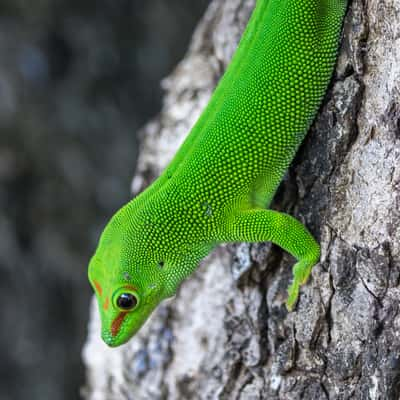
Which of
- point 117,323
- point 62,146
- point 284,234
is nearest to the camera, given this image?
point 284,234

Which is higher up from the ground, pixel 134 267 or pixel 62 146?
pixel 62 146

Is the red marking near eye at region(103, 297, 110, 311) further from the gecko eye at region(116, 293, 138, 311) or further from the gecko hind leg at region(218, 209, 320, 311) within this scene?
the gecko hind leg at region(218, 209, 320, 311)

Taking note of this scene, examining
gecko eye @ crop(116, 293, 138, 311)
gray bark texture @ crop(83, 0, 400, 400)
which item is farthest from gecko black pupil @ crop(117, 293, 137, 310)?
gray bark texture @ crop(83, 0, 400, 400)

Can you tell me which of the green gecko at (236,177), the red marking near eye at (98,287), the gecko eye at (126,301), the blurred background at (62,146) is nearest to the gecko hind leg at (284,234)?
the green gecko at (236,177)

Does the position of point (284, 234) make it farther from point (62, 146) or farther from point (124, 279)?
point (62, 146)

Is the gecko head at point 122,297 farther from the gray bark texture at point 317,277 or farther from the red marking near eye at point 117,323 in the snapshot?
the gray bark texture at point 317,277

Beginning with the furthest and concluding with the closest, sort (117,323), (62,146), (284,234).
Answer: (62,146) < (117,323) < (284,234)

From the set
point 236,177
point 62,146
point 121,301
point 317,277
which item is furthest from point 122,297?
point 62,146

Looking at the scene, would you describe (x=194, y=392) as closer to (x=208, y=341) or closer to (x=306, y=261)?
(x=208, y=341)

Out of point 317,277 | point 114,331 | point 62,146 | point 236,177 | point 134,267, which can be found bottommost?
point 114,331
